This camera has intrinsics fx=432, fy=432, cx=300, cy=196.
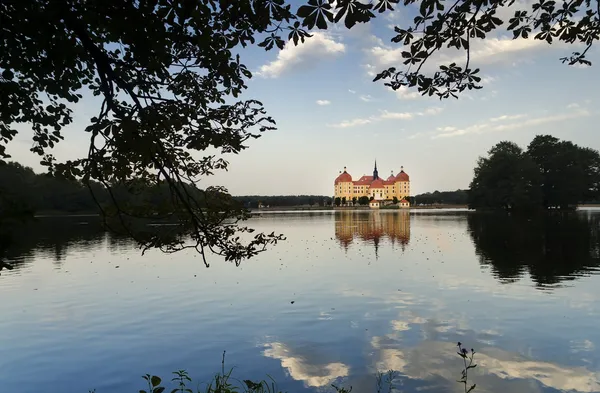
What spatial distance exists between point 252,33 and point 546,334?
1082cm

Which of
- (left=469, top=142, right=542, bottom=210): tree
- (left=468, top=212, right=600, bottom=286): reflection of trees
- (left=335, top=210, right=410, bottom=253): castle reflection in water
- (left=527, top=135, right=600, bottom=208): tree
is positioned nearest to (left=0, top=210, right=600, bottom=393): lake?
(left=468, top=212, right=600, bottom=286): reflection of trees

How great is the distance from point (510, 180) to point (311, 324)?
9385cm

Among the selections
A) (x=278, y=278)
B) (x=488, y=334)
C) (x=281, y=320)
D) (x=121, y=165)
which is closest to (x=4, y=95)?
(x=121, y=165)

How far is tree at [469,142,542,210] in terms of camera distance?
9200 centimetres

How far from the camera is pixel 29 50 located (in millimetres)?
4484

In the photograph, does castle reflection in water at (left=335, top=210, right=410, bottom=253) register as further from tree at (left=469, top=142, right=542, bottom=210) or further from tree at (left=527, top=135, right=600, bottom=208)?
tree at (left=527, top=135, right=600, bottom=208)

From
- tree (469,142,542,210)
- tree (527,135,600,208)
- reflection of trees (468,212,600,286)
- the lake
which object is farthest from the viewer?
tree (527,135,600,208)

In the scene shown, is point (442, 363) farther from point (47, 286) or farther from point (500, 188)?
point (500, 188)

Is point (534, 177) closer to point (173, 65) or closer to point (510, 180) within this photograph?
point (510, 180)

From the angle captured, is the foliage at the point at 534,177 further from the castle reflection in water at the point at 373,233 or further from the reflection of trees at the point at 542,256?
the reflection of trees at the point at 542,256

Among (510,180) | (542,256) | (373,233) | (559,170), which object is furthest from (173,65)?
(559,170)

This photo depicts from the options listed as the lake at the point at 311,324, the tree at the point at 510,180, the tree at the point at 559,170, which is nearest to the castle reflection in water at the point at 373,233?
the lake at the point at 311,324

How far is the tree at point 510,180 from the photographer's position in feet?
302

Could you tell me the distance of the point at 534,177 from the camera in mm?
93000
